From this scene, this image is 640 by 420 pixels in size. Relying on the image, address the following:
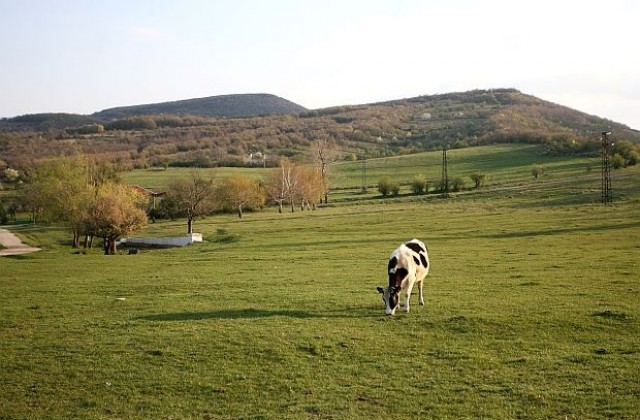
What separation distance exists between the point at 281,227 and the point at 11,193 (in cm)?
7192

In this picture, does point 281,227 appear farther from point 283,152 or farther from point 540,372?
point 283,152

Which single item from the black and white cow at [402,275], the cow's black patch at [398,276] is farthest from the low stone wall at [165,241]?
the cow's black patch at [398,276]

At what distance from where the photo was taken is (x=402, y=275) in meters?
21.0

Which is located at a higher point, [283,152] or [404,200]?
[283,152]

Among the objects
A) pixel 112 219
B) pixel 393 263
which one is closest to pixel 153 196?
Answer: pixel 112 219

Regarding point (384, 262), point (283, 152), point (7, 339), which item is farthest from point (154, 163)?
point (7, 339)

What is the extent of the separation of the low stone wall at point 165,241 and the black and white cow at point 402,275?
3923 cm

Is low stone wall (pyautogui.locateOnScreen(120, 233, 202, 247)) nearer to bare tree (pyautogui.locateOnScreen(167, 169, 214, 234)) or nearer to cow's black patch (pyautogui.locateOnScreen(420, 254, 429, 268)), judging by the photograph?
bare tree (pyautogui.locateOnScreen(167, 169, 214, 234))

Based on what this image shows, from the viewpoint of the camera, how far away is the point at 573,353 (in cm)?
1559

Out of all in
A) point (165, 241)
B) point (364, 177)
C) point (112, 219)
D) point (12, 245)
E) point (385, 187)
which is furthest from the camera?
point (364, 177)

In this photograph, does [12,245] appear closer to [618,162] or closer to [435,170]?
[435,170]

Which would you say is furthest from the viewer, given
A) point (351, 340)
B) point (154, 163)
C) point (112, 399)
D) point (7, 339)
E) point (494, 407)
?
point (154, 163)

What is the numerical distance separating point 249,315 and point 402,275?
17.5 feet

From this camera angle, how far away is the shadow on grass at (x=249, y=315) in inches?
→ 809
